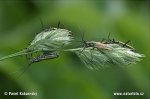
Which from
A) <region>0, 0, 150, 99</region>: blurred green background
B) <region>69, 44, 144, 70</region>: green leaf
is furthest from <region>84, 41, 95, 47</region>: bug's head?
<region>0, 0, 150, 99</region>: blurred green background

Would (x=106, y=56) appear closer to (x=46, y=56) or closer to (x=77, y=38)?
(x=46, y=56)

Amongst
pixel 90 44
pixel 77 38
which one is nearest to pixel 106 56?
pixel 90 44

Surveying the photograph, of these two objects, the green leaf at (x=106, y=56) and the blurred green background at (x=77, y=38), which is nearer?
the green leaf at (x=106, y=56)

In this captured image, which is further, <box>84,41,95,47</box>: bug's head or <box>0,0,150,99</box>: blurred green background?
<box>0,0,150,99</box>: blurred green background

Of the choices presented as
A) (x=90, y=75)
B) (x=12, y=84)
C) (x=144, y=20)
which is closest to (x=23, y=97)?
(x=12, y=84)

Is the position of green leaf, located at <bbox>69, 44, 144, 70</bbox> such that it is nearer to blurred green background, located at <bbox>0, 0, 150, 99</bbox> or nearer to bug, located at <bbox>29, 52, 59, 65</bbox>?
bug, located at <bbox>29, 52, 59, 65</bbox>

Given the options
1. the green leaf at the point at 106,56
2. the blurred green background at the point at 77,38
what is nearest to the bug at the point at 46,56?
the green leaf at the point at 106,56

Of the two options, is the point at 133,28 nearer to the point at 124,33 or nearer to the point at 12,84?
the point at 124,33

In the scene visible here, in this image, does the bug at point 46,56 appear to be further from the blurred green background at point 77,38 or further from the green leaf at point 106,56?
the blurred green background at point 77,38

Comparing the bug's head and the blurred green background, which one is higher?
the bug's head

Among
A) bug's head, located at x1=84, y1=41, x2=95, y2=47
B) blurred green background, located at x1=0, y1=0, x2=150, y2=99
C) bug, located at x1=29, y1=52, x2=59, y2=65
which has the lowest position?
blurred green background, located at x1=0, y1=0, x2=150, y2=99
